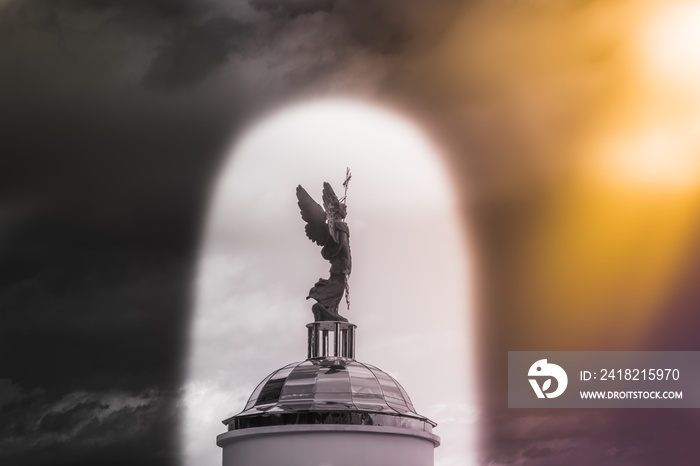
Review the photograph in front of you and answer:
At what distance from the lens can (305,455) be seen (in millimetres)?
41000

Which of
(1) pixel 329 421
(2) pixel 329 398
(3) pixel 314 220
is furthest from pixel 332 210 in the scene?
(1) pixel 329 421

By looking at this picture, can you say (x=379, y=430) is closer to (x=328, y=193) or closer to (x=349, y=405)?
(x=349, y=405)

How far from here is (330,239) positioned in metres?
45.4

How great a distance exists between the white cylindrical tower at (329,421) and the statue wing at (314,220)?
11.7 ft

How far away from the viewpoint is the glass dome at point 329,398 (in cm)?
4125

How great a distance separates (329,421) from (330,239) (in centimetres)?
673

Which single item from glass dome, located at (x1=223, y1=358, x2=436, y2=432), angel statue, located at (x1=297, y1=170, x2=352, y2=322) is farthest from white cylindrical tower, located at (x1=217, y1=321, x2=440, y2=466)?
angel statue, located at (x1=297, y1=170, x2=352, y2=322)

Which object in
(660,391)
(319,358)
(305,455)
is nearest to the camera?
(305,455)

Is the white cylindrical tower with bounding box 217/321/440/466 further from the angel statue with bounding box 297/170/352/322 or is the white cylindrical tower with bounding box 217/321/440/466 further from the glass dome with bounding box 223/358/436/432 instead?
the angel statue with bounding box 297/170/352/322

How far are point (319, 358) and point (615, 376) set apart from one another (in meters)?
11.3

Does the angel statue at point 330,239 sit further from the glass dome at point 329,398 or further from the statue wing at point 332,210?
the glass dome at point 329,398

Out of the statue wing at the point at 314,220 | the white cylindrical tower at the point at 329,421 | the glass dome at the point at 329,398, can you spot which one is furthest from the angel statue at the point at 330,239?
the glass dome at the point at 329,398

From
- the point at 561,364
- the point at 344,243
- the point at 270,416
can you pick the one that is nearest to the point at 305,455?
the point at 270,416

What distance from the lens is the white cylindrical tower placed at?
41.1m
